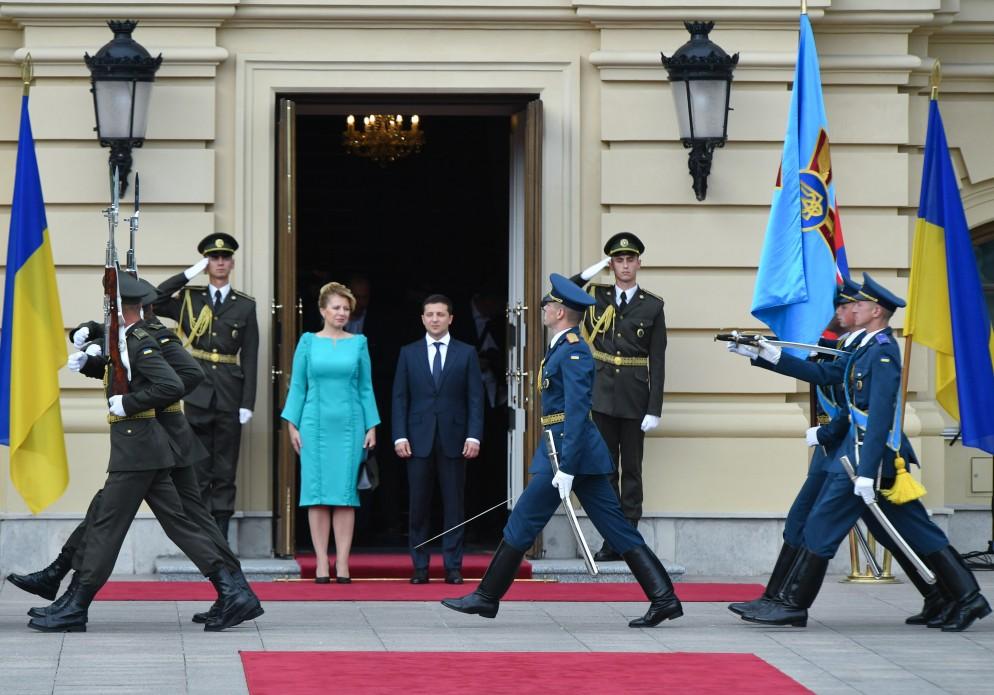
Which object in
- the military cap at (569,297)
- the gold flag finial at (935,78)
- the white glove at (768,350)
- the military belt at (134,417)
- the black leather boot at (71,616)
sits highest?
the gold flag finial at (935,78)

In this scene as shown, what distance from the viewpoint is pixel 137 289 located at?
9852 mm

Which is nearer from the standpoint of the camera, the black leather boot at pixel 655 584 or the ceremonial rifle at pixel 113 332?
the ceremonial rifle at pixel 113 332

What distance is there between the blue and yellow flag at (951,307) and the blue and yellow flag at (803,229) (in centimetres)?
52

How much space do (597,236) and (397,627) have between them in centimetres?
356

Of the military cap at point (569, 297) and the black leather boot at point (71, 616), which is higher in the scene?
the military cap at point (569, 297)

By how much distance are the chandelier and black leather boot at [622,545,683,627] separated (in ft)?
20.1

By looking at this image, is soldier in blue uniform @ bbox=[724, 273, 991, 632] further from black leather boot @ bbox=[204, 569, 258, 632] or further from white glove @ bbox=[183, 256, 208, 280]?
white glove @ bbox=[183, 256, 208, 280]

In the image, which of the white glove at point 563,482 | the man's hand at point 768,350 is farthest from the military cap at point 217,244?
the man's hand at point 768,350

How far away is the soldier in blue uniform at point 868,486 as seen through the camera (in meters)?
9.95

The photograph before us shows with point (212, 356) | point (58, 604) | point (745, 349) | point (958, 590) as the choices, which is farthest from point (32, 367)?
point (958, 590)

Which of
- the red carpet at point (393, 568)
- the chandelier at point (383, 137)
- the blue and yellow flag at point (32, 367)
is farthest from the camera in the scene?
the chandelier at point (383, 137)

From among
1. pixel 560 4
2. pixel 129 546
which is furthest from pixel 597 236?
pixel 129 546

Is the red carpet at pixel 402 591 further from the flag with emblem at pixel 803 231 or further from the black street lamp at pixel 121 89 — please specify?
the black street lamp at pixel 121 89

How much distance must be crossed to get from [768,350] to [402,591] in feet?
9.44
